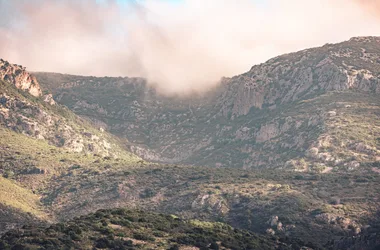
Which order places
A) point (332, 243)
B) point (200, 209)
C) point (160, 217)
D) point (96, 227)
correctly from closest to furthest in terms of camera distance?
point (96, 227), point (160, 217), point (332, 243), point (200, 209)

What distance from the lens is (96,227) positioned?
4318 inches

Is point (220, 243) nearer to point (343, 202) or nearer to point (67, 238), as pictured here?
point (67, 238)

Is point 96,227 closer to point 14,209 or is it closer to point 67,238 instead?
point 67,238

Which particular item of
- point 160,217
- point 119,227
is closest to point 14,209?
point 160,217

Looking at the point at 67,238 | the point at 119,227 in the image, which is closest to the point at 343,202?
the point at 119,227

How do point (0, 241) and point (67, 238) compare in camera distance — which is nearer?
→ point (0, 241)

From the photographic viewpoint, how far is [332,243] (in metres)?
150

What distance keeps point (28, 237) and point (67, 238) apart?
18.5ft

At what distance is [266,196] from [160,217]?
6398 centimetres

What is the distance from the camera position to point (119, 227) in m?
115

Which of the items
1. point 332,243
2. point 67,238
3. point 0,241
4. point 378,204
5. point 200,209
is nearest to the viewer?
point 0,241

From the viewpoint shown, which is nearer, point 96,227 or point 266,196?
point 96,227

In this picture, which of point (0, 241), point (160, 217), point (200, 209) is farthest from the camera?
point (200, 209)

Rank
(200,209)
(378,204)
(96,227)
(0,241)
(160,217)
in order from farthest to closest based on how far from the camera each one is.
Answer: (200,209)
(378,204)
(160,217)
(96,227)
(0,241)
